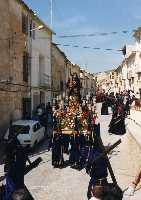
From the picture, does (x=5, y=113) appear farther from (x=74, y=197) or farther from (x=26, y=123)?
(x=74, y=197)

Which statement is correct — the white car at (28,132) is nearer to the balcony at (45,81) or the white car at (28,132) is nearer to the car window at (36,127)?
the car window at (36,127)

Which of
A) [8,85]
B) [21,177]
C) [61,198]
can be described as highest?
[8,85]

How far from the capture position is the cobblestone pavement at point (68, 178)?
13438mm

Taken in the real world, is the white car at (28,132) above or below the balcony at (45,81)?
below

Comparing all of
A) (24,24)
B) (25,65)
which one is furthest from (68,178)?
(24,24)

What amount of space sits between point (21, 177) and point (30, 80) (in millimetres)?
22211

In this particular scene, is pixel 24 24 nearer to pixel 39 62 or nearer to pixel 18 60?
pixel 18 60

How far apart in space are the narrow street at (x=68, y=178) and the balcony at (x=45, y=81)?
55.9ft

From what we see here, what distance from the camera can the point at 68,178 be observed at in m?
15.5

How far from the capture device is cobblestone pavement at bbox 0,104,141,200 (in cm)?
1344

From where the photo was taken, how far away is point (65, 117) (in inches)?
711

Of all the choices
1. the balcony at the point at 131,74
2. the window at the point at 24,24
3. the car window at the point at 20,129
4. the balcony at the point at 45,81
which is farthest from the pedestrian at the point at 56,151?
the balcony at the point at 131,74

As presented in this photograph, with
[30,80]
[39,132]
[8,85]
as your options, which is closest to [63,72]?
[30,80]

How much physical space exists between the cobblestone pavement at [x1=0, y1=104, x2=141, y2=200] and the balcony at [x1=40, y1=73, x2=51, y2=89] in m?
17.0
